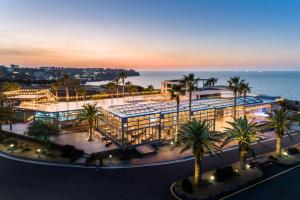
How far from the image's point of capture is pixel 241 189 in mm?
28250

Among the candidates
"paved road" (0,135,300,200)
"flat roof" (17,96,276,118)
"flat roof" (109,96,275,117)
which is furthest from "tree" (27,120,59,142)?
"flat roof" (109,96,275,117)

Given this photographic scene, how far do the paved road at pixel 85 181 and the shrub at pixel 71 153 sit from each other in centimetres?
290

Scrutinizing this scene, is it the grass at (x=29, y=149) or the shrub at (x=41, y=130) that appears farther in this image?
the shrub at (x=41, y=130)

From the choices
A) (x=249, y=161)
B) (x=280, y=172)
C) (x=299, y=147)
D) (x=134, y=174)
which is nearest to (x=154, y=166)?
(x=134, y=174)

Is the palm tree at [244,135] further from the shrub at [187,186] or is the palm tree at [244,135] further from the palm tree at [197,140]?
the shrub at [187,186]

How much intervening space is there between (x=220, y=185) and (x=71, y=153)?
22.1 metres

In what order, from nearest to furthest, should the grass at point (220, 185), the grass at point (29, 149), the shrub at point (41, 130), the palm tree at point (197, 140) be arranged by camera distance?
the grass at point (220, 185) < the palm tree at point (197, 140) < the grass at point (29, 149) < the shrub at point (41, 130)

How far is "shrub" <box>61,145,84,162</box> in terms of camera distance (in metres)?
36.2

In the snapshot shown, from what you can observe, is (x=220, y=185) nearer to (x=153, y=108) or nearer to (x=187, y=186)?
(x=187, y=186)

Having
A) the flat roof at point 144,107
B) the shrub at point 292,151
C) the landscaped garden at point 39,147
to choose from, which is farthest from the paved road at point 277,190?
the landscaped garden at point 39,147

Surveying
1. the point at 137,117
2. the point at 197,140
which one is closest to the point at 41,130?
the point at 137,117

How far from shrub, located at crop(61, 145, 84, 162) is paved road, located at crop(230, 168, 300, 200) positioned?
22823 millimetres

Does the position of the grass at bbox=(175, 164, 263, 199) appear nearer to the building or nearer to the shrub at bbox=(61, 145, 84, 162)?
the building

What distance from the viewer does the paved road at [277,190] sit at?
2636cm
